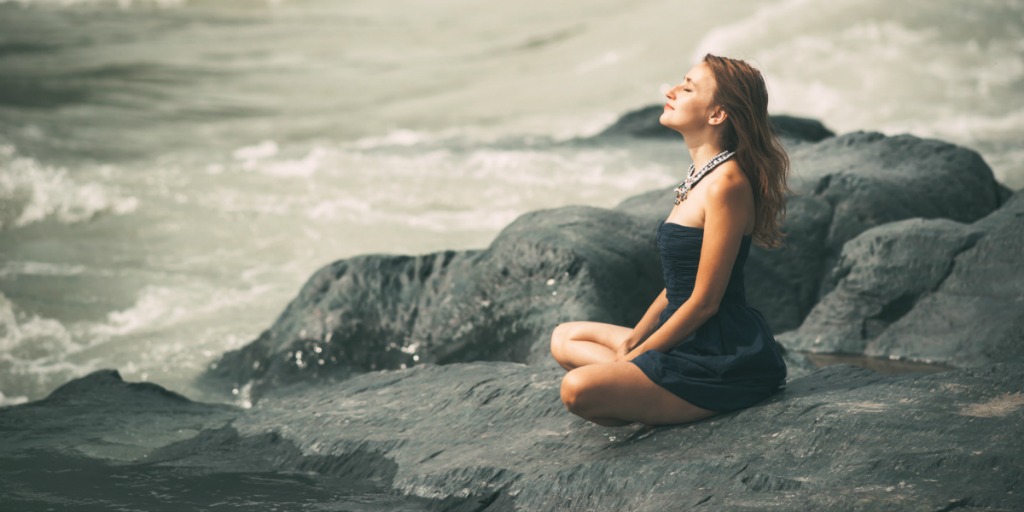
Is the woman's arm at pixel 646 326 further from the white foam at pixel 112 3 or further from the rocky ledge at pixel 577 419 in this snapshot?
the white foam at pixel 112 3

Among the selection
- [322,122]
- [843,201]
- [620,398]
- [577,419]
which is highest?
[322,122]

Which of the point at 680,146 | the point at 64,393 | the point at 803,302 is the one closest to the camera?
the point at 64,393

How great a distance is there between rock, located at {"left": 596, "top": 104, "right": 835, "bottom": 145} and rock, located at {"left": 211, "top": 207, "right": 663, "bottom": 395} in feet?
17.1

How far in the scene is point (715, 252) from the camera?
3.90 metres

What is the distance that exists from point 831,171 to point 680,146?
537 centimetres

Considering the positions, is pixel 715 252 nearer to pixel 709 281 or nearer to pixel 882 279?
pixel 709 281

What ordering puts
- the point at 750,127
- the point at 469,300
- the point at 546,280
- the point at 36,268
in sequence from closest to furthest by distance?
1. the point at 750,127
2. the point at 546,280
3. the point at 469,300
4. the point at 36,268

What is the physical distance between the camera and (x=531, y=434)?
4262 mm

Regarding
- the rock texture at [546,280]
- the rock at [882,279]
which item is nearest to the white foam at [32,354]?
the rock texture at [546,280]

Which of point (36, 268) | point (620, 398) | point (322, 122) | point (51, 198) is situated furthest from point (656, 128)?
point (620, 398)

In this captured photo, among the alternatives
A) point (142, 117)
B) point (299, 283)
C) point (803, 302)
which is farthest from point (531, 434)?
point (142, 117)

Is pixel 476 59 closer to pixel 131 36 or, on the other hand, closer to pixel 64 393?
pixel 131 36

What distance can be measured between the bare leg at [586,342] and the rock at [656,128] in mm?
7506

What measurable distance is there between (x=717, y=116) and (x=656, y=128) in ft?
32.4
